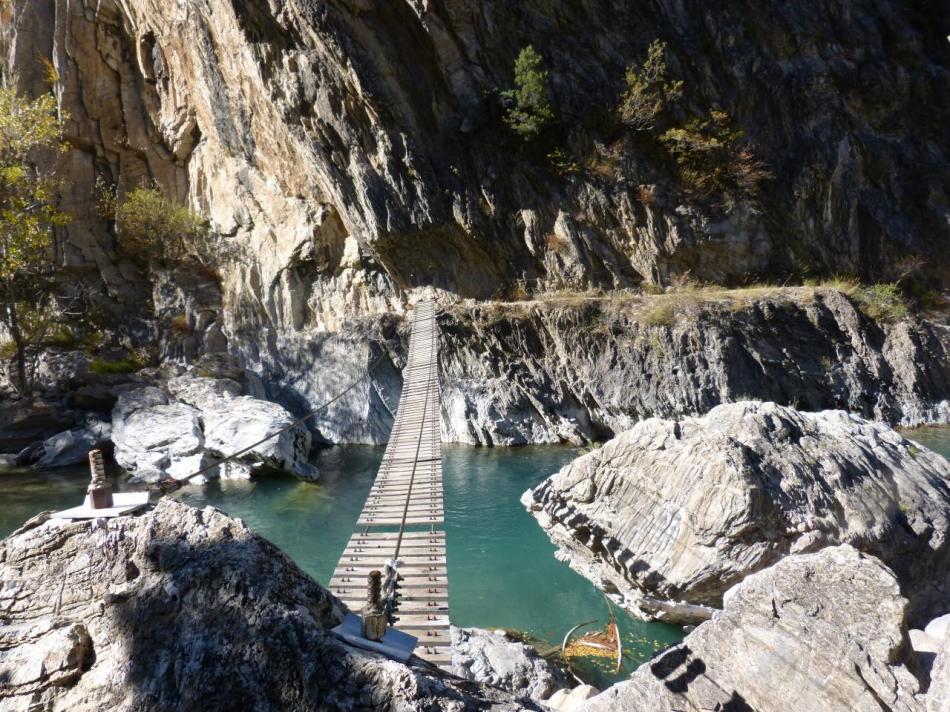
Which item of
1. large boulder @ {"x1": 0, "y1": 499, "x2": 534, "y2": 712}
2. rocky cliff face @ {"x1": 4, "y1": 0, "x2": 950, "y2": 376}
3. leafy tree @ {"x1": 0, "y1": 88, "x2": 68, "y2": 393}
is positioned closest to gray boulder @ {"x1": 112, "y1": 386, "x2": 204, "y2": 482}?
rocky cliff face @ {"x1": 4, "y1": 0, "x2": 950, "y2": 376}

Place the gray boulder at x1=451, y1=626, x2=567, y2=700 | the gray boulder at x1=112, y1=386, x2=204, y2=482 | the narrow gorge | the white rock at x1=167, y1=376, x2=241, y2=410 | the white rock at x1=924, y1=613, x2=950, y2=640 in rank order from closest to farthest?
the white rock at x1=924, y1=613, x2=950, y2=640, the gray boulder at x1=451, y1=626, x2=567, y2=700, the gray boulder at x1=112, y1=386, x2=204, y2=482, the narrow gorge, the white rock at x1=167, y1=376, x2=241, y2=410

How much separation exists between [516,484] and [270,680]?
9.18 m

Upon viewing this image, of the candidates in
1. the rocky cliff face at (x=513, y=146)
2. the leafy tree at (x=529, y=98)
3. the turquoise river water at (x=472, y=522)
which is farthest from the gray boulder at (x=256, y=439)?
the leafy tree at (x=529, y=98)

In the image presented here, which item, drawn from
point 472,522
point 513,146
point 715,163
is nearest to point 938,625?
point 472,522

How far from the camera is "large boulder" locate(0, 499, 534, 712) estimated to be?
7.77ft

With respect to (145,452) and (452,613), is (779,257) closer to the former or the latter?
(452,613)

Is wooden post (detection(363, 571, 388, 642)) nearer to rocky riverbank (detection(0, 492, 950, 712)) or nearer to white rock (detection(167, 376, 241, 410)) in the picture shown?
rocky riverbank (detection(0, 492, 950, 712))

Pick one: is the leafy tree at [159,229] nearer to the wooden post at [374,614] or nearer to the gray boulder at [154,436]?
the gray boulder at [154,436]

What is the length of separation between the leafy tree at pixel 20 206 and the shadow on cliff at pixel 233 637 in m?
15.9

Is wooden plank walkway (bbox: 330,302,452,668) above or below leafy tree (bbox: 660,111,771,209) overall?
below

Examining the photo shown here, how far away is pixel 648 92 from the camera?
15391 millimetres

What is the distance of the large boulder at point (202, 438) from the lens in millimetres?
12312

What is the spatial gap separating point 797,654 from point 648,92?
15208 mm

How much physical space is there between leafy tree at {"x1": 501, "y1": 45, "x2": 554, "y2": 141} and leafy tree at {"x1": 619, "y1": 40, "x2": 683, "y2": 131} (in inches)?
81.7
